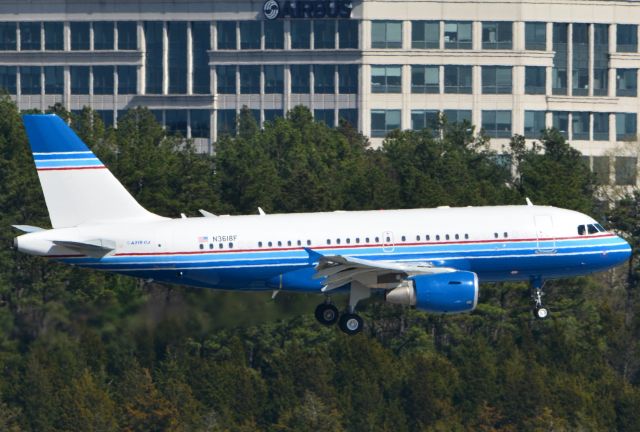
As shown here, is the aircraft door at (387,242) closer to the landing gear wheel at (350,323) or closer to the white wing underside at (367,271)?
the white wing underside at (367,271)

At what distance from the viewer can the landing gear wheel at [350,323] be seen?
8006 centimetres

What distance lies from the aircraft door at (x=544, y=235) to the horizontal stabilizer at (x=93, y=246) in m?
18.0

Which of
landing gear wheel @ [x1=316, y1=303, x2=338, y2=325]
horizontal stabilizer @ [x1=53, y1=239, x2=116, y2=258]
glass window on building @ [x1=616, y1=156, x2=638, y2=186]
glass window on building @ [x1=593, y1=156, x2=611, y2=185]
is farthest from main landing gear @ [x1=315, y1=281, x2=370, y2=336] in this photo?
glass window on building @ [x1=616, y1=156, x2=638, y2=186]

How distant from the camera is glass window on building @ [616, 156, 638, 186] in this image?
176375 mm

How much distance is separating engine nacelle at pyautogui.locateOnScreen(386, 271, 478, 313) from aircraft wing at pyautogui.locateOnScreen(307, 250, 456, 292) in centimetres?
42

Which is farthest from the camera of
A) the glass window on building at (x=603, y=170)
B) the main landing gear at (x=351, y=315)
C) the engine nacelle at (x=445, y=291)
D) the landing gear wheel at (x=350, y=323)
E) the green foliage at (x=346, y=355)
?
the glass window on building at (x=603, y=170)

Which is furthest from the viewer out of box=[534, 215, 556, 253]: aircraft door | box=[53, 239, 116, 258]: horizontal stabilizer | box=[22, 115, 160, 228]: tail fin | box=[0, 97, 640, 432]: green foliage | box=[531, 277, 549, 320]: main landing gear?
box=[0, 97, 640, 432]: green foliage

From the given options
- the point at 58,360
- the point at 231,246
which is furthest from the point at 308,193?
the point at 231,246

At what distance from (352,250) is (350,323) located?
3.59 metres

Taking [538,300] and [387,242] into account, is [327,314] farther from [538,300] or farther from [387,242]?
[538,300]

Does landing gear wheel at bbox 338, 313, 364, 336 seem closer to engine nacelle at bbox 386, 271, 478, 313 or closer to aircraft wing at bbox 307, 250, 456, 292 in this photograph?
aircraft wing at bbox 307, 250, 456, 292

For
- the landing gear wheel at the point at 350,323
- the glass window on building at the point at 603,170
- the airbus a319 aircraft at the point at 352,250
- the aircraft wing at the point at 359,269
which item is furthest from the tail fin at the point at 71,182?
the glass window on building at the point at 603,170

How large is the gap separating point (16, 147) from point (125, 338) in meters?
60.4

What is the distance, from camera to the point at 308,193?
140250 millimetres
